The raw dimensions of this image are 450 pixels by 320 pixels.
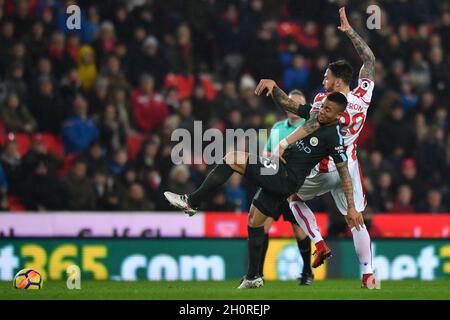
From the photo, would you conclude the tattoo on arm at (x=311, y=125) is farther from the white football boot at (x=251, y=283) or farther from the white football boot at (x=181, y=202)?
the white football boot at (x=251, y=283)

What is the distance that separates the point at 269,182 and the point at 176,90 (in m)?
7.43

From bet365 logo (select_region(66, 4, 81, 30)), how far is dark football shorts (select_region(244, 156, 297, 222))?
26.0 ft

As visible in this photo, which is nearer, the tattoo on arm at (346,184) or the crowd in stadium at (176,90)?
the tattoo on arm at (346,184)

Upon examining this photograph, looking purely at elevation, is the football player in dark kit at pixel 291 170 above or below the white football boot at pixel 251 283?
above

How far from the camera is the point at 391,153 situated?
18.8 meters

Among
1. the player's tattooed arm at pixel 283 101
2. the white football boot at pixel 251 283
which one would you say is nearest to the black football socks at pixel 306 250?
the white football boot at pixel 251 283

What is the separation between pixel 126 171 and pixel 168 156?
76 centimetres

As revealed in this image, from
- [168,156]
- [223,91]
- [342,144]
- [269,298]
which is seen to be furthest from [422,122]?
[269,298]

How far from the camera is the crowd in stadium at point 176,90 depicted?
16.3 meters

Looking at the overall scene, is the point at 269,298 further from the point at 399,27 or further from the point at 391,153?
the point at 399,27

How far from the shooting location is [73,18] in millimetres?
18000

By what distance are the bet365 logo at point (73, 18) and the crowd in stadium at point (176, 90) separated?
0.12m

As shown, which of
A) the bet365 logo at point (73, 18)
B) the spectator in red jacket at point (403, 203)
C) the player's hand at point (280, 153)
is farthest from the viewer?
the bet365 logo at point (73, 18)

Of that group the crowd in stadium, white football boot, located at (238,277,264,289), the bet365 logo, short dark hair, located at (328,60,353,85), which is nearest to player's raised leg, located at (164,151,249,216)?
white football boot, located at (238,277,264,289)
